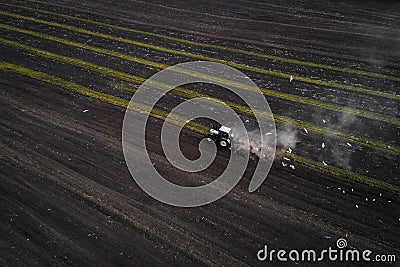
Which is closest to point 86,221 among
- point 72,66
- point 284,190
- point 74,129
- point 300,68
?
point 74,129

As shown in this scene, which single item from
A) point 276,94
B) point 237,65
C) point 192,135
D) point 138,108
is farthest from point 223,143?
point 237,65

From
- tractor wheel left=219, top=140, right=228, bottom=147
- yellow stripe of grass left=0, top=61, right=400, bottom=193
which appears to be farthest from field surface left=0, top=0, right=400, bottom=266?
tractor wheel left=219, top=140, right=228, bottom=147

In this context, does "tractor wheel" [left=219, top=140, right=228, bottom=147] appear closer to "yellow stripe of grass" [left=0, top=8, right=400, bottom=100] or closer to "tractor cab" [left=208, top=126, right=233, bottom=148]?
"tractor cab" [left=208, top=126, right=233, bottom=148]

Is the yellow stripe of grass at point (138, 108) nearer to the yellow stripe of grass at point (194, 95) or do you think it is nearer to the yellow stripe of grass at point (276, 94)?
the yellow stripe of grass at point (194, 95)

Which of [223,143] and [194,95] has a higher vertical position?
[194,95]

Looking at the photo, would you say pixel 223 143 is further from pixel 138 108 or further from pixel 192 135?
pixel 138 108

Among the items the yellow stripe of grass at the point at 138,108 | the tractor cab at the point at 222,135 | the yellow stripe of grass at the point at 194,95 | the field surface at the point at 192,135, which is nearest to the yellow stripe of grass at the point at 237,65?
the field surface at the point at 192,135
